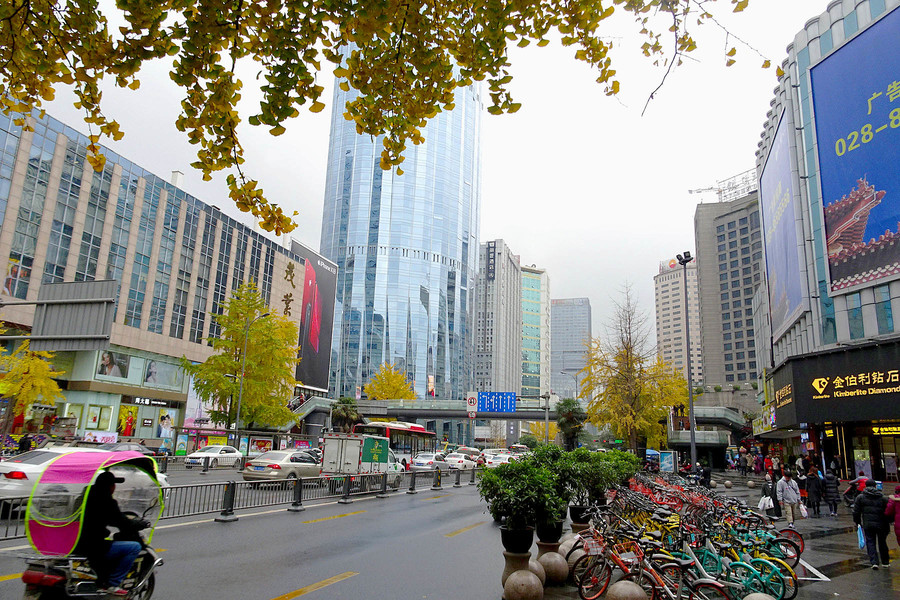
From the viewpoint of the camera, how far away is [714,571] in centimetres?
757

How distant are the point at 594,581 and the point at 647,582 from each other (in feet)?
3.68

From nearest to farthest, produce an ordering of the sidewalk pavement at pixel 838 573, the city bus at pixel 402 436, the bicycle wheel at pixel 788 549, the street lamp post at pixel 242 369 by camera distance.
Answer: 1. the sidewalk pavement at pixel 838 573
2. the bicycle wheel at pixel 788 549
3. the street lamp post at pixel 242 369
4. the city bus at pixel 402 436

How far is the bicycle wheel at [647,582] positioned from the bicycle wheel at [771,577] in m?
1.88

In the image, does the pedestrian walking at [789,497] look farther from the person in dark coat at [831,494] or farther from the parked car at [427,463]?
the parked car at [427,463]

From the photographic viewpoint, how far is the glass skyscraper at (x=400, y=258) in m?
113

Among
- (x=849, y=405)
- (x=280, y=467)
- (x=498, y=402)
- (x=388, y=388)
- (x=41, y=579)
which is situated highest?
(x=388, y=388)

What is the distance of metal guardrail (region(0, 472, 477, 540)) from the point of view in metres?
12.1

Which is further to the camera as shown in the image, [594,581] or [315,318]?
[315,318]

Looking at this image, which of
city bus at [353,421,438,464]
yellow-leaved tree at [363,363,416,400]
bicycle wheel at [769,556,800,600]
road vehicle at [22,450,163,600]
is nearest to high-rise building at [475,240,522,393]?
yellow-leaved tree at [363,363,416,400]

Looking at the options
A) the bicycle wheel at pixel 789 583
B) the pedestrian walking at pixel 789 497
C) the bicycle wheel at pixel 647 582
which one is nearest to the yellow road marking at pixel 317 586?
the bicycle wheel at pixel 647 582

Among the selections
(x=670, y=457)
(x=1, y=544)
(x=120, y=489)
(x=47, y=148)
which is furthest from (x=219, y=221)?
(x=120, y=489)

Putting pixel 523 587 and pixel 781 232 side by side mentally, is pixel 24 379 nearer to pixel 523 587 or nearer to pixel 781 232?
pixel 523 587

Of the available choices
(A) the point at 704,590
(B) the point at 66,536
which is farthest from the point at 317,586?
(A) the point at 704,590

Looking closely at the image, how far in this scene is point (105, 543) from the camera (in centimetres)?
600
